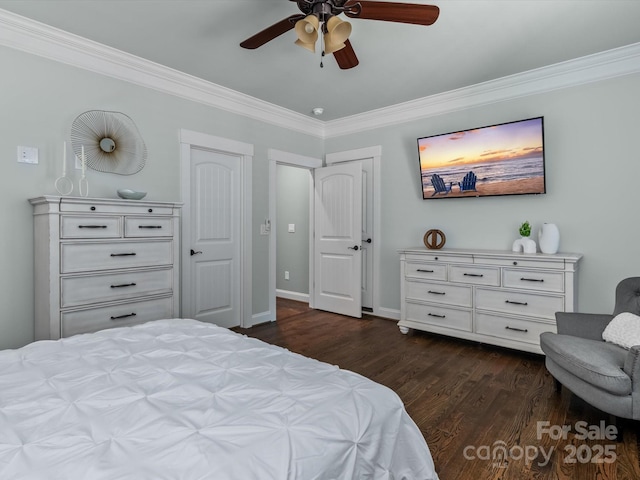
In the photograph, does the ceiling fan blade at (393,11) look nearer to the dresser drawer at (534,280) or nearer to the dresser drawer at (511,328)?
the dresser drawer at (534,280)

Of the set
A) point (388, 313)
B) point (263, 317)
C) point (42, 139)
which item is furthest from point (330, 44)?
point (388, 313)

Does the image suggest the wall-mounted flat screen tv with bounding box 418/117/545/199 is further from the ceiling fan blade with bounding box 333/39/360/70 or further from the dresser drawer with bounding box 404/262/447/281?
the ceiling fan blade with bounding box 333/39/360/70

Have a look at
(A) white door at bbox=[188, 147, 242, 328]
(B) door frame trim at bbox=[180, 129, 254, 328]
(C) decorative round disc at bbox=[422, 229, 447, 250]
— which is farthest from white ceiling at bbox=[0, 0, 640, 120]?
(C) decorative round disc at bbox=[422, 229, 447, 250]

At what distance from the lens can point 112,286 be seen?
2.59m

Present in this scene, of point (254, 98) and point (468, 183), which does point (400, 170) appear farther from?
point (254, 98)

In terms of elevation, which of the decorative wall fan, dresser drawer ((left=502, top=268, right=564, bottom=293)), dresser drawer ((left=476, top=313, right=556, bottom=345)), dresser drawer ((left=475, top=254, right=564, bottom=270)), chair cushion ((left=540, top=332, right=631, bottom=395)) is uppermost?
the decorative wall fan

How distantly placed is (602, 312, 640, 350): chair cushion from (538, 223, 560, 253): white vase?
3.18 feet

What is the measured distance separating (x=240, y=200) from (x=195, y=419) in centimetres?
327

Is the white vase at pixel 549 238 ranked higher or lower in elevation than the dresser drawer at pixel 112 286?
higher

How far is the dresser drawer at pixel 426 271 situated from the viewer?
3.60m

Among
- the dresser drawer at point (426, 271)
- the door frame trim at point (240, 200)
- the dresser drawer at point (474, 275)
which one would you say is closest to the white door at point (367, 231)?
the dresser drawer at point (426, 271)

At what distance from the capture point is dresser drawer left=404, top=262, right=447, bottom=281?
360cm

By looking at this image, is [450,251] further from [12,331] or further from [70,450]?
[12,331]

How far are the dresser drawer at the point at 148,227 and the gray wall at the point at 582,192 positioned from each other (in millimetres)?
2920
